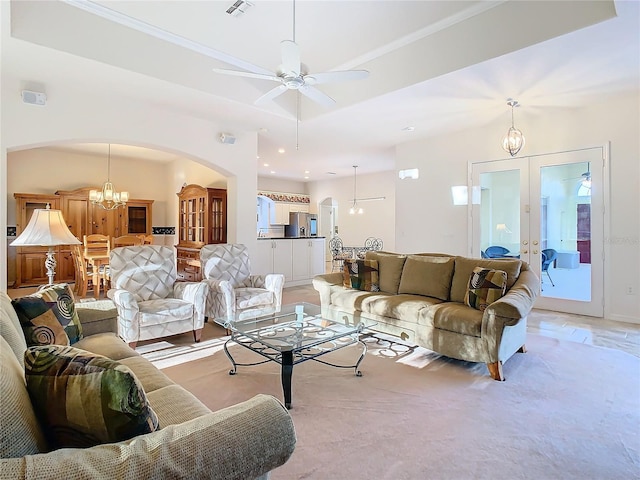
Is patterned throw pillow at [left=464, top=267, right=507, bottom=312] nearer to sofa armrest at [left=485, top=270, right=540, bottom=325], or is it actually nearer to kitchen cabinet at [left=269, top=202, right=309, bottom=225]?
sofa armrest at [left=485, top=270, right=540, bottom=325]

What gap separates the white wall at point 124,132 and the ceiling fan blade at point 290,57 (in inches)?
105

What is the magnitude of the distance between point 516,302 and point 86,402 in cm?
279

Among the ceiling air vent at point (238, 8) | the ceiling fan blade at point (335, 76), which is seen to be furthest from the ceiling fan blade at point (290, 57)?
the ceiling air vent at point (238, 8)

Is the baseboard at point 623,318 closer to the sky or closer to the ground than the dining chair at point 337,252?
closer to the ground

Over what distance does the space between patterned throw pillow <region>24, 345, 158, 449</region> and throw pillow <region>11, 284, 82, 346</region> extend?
1.12 m

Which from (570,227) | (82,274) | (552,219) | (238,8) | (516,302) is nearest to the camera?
(516,302)

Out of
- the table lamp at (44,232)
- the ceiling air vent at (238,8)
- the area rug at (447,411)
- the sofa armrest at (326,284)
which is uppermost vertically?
the ceiling air vent at (238,8)

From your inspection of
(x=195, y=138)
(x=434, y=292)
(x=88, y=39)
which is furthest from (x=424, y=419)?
(x=195, y=138)

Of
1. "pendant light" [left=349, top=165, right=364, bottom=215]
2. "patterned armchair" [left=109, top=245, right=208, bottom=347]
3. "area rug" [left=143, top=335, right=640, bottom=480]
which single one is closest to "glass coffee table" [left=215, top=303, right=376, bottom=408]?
"area rug" [left=143, top=335, right=640, bottom=480]

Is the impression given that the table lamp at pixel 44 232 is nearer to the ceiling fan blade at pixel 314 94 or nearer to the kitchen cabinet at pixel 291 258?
the ceiling fan blade at pixel 314 94

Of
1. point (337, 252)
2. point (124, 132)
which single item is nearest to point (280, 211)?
point (337, 252)

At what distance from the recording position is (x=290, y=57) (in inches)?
114

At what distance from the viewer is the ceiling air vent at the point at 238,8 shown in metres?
3.20

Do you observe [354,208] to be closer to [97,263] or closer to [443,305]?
[97,263]
